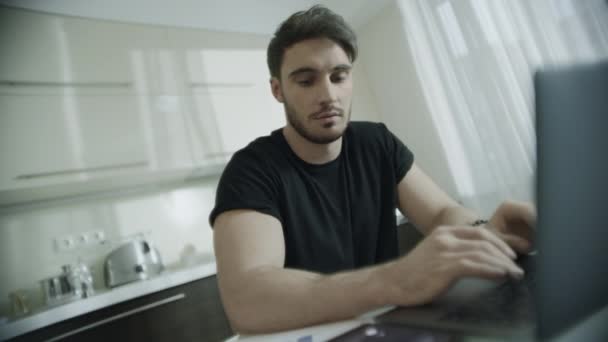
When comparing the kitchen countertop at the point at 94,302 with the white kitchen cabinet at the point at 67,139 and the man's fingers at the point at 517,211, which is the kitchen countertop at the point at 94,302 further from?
the man's fingers at the point at 517,211

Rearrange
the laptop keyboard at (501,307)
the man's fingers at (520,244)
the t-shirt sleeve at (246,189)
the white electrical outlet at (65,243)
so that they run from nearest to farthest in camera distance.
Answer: the laptop keyboard at (501,307)
the man's fingers at (520,244)
the t-shirt sleeve at (246,189)
the white electrical outlet at (65,243)

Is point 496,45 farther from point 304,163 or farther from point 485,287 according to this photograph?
point 485,287

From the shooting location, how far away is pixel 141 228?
A: 6.84 feet

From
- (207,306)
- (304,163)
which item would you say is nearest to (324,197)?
(304,163)

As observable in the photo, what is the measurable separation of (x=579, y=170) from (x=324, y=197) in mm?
740

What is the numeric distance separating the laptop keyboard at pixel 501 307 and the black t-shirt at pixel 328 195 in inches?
17.6

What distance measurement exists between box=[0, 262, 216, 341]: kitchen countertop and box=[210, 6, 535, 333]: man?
33.9 inches

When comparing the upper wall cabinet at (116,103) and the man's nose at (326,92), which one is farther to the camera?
the upper wall cabinet at (116,103)

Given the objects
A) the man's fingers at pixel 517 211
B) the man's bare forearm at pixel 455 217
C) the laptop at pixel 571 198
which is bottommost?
the man's bare forearm at pixel 455 217

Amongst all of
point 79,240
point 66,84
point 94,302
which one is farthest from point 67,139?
point 94,302

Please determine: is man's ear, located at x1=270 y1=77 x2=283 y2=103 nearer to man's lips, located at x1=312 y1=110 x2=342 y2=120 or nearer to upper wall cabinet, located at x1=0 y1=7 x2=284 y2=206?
man's lips, located at x1=312 y1=110 x2=342 y2=120

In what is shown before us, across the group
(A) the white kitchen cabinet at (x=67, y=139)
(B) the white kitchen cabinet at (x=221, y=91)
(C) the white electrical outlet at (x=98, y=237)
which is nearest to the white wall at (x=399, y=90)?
(B) the white kitchen cabinet at (x=221, y=91)

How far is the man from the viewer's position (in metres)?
0.47

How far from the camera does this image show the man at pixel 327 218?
Answer: 18.4 inches
